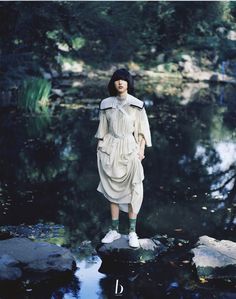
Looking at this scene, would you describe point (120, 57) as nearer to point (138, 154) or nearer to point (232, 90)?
point (232, 90)

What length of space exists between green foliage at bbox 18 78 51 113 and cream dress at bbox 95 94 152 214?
10.3 m

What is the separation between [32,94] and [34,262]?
11065 mm

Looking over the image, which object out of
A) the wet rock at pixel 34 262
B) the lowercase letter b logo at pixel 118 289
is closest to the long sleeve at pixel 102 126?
the wet rock at pixel 34 262

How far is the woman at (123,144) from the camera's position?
5738 mm

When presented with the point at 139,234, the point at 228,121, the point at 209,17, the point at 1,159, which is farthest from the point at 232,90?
the point at 139,234

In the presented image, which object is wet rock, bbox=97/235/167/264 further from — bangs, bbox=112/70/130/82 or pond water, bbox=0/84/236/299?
bangs, bbox=112/70/130/82

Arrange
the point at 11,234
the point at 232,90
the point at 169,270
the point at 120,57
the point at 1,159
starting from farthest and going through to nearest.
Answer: the point at 120,57 → the point at 232,90 → the point at 1,159 → the point at 11,234 → the point at 169,270

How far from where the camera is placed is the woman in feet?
18.8

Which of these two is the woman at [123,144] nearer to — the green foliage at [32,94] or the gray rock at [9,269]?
the gray rock at [9,269]

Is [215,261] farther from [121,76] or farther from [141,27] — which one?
[141,27]

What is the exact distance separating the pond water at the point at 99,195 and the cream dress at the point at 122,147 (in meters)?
0.84

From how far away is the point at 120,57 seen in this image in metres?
29.5

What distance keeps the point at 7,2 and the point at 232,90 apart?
10186 mm

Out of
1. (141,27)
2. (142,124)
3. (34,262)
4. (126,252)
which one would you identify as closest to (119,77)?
(142,124)
